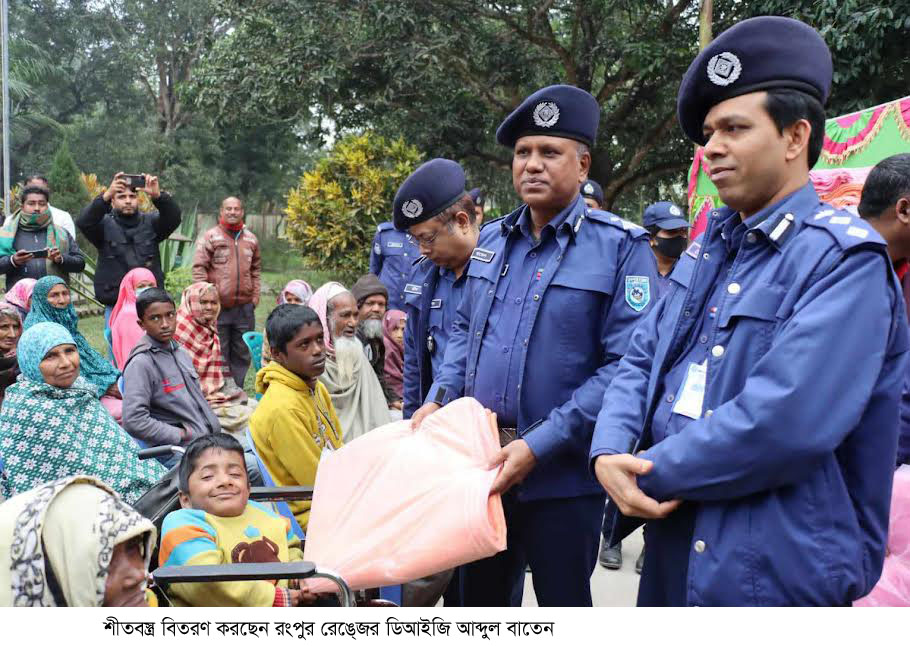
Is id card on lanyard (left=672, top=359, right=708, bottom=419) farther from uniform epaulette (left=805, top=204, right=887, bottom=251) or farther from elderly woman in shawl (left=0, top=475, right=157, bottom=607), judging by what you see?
elderly woman in shawl (left=0, top=475, right=157, bottom=607)

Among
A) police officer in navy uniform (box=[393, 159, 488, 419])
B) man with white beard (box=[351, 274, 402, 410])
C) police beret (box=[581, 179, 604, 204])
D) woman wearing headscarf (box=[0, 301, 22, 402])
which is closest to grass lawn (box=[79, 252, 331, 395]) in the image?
man with white beard (box=[351, 274, 402, 410])

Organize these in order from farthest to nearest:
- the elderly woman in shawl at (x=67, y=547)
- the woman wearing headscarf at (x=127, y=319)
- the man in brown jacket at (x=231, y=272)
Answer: the man in brown jacket at (x=231, y=272) < the woman wearing headscarf at (x=127, y=319) < the elderly woman in shawl at (x=67, y=547)

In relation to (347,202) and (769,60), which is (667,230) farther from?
(347,202)

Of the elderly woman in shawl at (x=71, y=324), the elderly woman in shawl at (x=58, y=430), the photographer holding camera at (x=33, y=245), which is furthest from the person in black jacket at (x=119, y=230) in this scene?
the elderly woman in shawl at (x=58, y=430)

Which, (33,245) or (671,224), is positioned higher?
(33,245)

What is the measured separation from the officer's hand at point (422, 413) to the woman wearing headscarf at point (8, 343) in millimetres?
3135

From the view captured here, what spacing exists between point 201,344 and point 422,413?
364 centimetres

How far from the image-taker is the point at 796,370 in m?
1.43

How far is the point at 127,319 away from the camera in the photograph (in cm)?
574

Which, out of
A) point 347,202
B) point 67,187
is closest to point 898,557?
point 347,202

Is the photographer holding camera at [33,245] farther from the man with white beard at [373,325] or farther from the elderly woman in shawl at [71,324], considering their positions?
the man with white beard at [373,325]

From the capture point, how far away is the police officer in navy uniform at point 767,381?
1.44 m

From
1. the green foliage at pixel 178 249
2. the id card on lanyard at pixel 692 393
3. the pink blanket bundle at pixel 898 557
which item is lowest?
the pink blanket bundle at pixel 898 557

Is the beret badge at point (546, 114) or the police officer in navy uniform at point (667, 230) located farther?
the police officer in navy uniform at point (667, 230)
